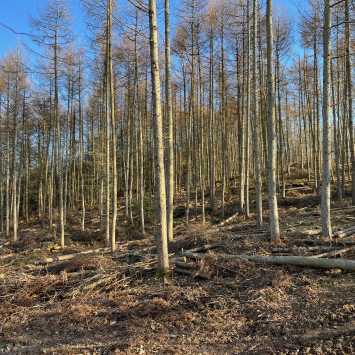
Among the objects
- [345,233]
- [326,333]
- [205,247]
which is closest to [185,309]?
[326,333]

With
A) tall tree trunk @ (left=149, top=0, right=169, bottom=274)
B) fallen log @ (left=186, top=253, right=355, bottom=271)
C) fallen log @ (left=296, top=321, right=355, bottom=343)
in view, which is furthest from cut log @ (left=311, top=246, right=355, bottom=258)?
tall tree trunk @ (left=149, top=0, right=169, bottom=274)

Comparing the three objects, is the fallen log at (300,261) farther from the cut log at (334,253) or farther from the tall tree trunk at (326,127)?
the tall tree trunk at (326,127)

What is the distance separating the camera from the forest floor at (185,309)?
434cm

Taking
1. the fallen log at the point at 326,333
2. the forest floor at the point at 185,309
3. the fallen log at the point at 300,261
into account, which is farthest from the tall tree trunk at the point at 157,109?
the fallen log at the point at 326,333

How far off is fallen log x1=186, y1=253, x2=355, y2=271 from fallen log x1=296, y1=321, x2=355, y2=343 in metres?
2.07

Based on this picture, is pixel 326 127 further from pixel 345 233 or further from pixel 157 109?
pixel 157 109

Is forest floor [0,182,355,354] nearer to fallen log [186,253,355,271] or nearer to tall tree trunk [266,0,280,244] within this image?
fallen log [186,253,355,271]

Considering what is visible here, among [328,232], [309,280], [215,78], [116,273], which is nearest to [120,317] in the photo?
[116,273]

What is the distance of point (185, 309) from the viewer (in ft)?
17.5

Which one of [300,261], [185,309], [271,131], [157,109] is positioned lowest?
[185,309]

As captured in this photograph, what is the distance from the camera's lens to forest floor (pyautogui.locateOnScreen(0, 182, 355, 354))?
14.2 feet

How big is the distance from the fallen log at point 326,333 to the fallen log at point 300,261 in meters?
2.07

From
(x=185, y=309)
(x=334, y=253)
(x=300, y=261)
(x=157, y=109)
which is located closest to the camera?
(x=185, y=309)

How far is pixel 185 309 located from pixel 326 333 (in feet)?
6.52
